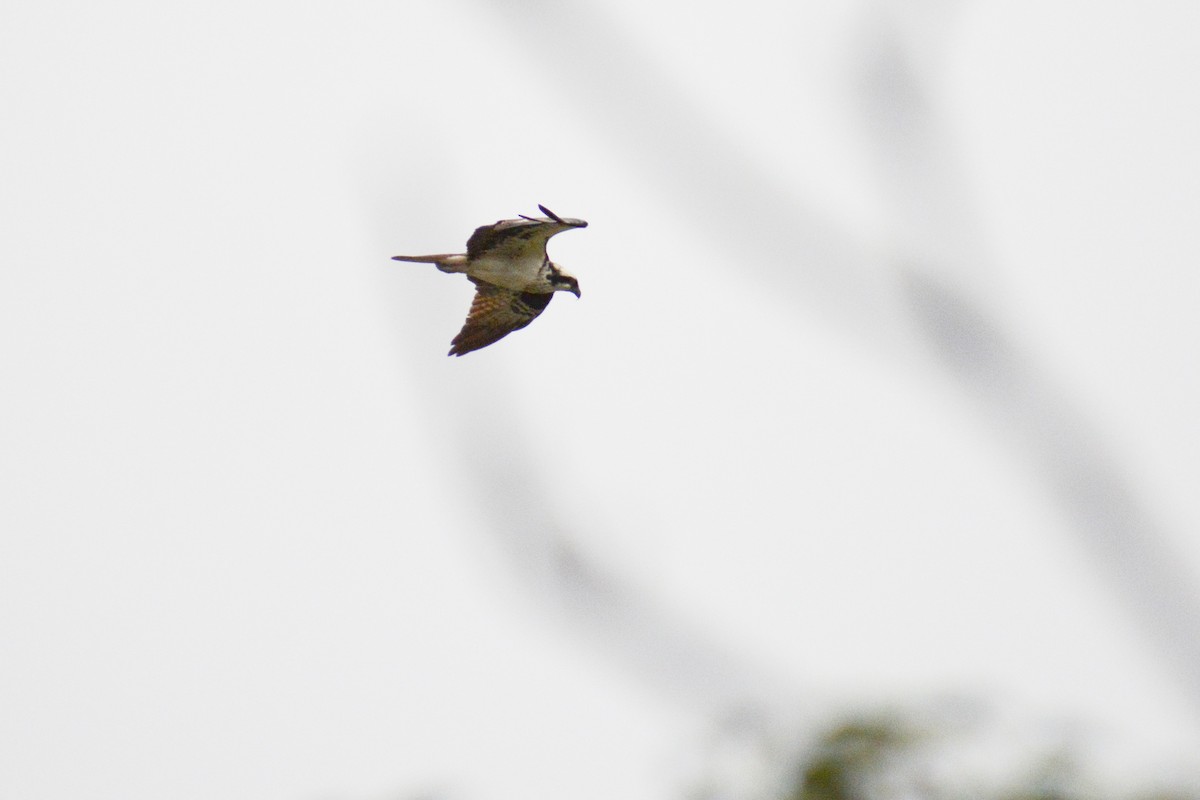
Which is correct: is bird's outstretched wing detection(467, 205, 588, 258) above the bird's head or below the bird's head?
below

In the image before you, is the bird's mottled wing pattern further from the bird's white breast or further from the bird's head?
the bird's head

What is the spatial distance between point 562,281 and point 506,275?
30.1 inches

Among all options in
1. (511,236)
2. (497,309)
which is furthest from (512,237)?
(497,309)

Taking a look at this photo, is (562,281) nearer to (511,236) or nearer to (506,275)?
(506,275)

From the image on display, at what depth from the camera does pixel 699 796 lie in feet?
65.2

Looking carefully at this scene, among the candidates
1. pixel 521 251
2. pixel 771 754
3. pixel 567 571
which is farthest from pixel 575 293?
pixel 771 754

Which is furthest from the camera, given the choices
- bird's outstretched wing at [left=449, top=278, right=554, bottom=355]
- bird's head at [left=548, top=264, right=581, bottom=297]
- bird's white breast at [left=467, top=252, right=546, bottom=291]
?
bird's head at [left=548, top=264, right=581, bottom=297]

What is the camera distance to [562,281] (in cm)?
1138

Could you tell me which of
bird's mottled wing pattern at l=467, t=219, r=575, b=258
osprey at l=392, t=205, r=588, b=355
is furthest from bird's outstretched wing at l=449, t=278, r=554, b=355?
bird's mottled wing pattern at l=467, t=219, r=575, b=258

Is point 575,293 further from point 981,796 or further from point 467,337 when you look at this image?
point 981,796

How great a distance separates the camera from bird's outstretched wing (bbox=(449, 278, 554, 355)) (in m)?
10.8

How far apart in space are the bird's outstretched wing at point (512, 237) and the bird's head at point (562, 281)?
0.55 metres

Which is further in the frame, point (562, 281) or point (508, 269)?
point (562, 281)

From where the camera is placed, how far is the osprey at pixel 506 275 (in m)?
10.1
